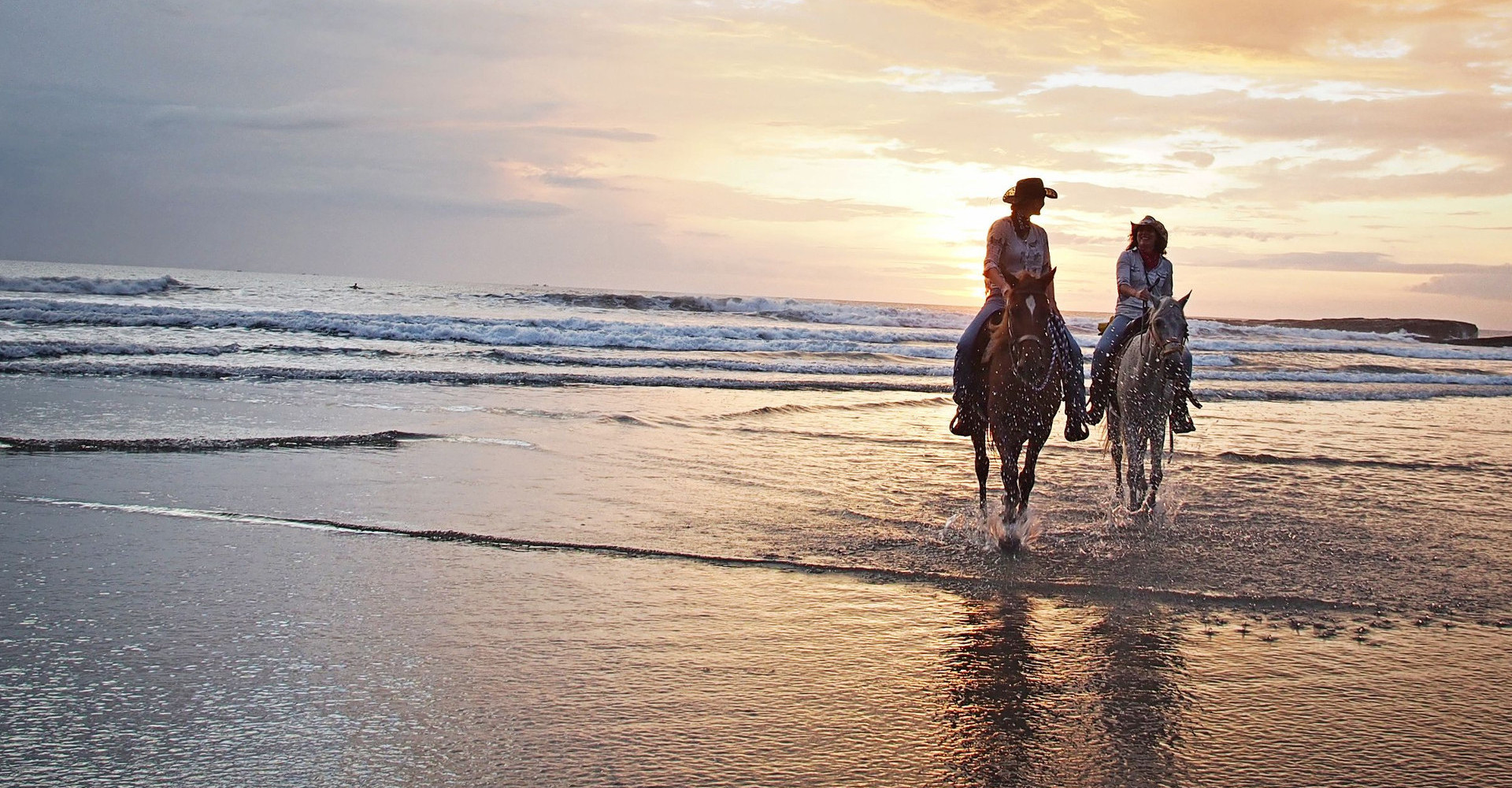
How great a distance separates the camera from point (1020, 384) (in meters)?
6.53

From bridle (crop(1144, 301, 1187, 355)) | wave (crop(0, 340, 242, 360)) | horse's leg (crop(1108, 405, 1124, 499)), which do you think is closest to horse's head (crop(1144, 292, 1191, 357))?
bridle (crop(1144, 301, 1187, 355))

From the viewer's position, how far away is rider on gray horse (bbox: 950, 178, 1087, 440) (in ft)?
22.2

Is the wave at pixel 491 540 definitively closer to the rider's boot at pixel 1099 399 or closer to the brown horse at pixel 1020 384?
the brown horse at pixel 1020 384

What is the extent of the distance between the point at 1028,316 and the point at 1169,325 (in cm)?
155

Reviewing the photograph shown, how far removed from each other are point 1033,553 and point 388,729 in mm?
4121

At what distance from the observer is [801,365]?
23.8 meters

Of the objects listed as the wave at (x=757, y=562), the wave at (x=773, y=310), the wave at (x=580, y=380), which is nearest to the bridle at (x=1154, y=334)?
the wave at (x=757, y=562)

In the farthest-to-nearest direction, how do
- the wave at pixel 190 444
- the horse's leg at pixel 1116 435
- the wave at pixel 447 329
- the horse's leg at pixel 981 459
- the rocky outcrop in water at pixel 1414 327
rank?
the rocky outcrop in water at pixel 1414 327 → the wave at pixel 447 329 → the wave at pixel 190 444 → the horse's leg at pixel 1116 435 → the horse's leg at pixel 981 459

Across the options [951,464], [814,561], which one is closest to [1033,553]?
[814,561]

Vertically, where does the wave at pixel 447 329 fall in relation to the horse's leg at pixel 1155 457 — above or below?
above

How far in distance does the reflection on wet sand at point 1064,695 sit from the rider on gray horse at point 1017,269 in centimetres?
208

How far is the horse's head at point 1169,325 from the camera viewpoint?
7293 millimetres

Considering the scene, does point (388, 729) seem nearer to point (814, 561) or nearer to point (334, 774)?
point (334, 774)

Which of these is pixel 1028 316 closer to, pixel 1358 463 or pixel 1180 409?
pixel 1180 409
